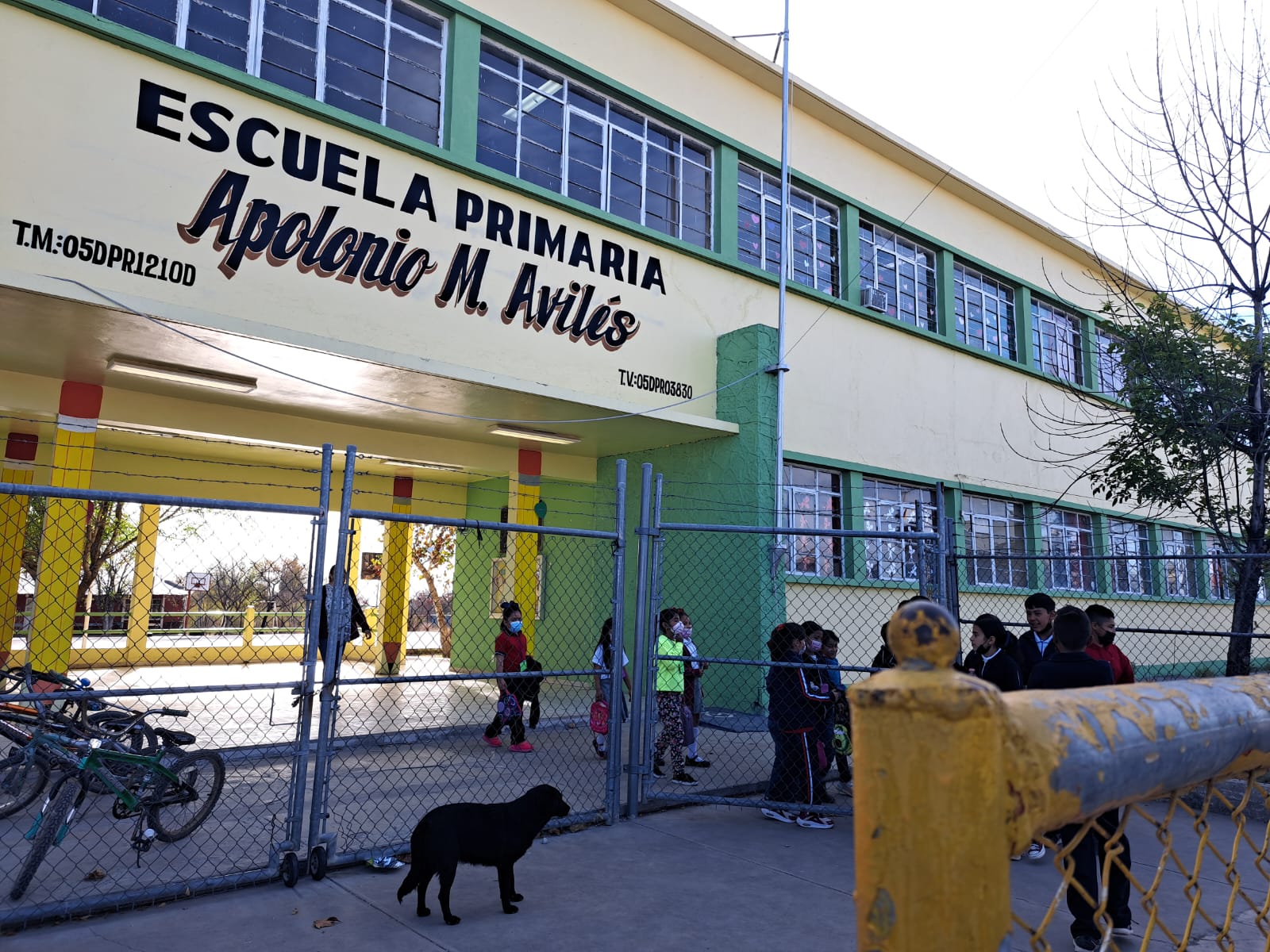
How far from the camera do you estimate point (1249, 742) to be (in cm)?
146

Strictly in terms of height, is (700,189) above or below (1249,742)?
above

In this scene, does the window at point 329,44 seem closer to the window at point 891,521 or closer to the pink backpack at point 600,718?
the pink backpack at point 600,718

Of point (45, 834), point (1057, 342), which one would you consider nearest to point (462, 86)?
point (45, 834)

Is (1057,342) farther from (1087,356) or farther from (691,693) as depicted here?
(691,693)

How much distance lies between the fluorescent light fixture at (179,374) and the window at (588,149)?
4012 millimetres

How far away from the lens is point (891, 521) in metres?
14.8

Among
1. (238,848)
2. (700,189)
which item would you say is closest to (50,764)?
(238,848)

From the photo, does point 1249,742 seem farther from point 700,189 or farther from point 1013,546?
point 1013,546

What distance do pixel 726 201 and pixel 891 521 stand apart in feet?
19.6

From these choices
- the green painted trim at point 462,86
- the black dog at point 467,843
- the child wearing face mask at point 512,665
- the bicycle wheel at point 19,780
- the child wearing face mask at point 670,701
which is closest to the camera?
the black dog at point 467,843

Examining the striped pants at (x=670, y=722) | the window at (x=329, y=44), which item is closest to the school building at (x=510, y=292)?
the window at (x=329, y=44)

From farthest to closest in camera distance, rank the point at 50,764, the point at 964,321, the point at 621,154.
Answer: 1. the point at 964,321
2. the point at 621,154
3. the point at 50,764

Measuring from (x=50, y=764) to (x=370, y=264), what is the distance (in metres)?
5.80

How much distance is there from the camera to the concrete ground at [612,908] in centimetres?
426
